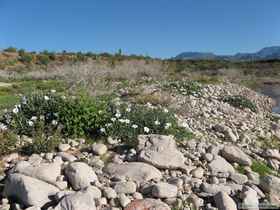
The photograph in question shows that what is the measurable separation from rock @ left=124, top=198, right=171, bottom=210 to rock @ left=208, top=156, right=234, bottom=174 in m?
1.23

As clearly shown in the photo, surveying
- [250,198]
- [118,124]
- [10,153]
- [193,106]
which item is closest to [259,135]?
[193,106]

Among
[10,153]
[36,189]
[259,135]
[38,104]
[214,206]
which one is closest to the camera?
[36,189]

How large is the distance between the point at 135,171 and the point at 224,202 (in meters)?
1.03

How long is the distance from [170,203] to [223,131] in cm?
353

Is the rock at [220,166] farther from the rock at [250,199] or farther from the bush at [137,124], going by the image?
the bush at [137,124]

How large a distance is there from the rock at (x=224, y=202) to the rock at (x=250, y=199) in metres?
0.15

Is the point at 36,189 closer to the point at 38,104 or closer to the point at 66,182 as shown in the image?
the point at 66,182

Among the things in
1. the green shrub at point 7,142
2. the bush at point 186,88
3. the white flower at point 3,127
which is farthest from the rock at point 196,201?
the bush at point 186,88

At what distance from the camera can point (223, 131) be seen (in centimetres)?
755

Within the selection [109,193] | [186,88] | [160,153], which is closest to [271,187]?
[160,153]

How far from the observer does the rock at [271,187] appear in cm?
468

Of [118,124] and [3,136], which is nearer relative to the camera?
[3,136]

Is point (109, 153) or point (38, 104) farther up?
point (38, 104)

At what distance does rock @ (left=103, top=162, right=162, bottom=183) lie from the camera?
4.63m
